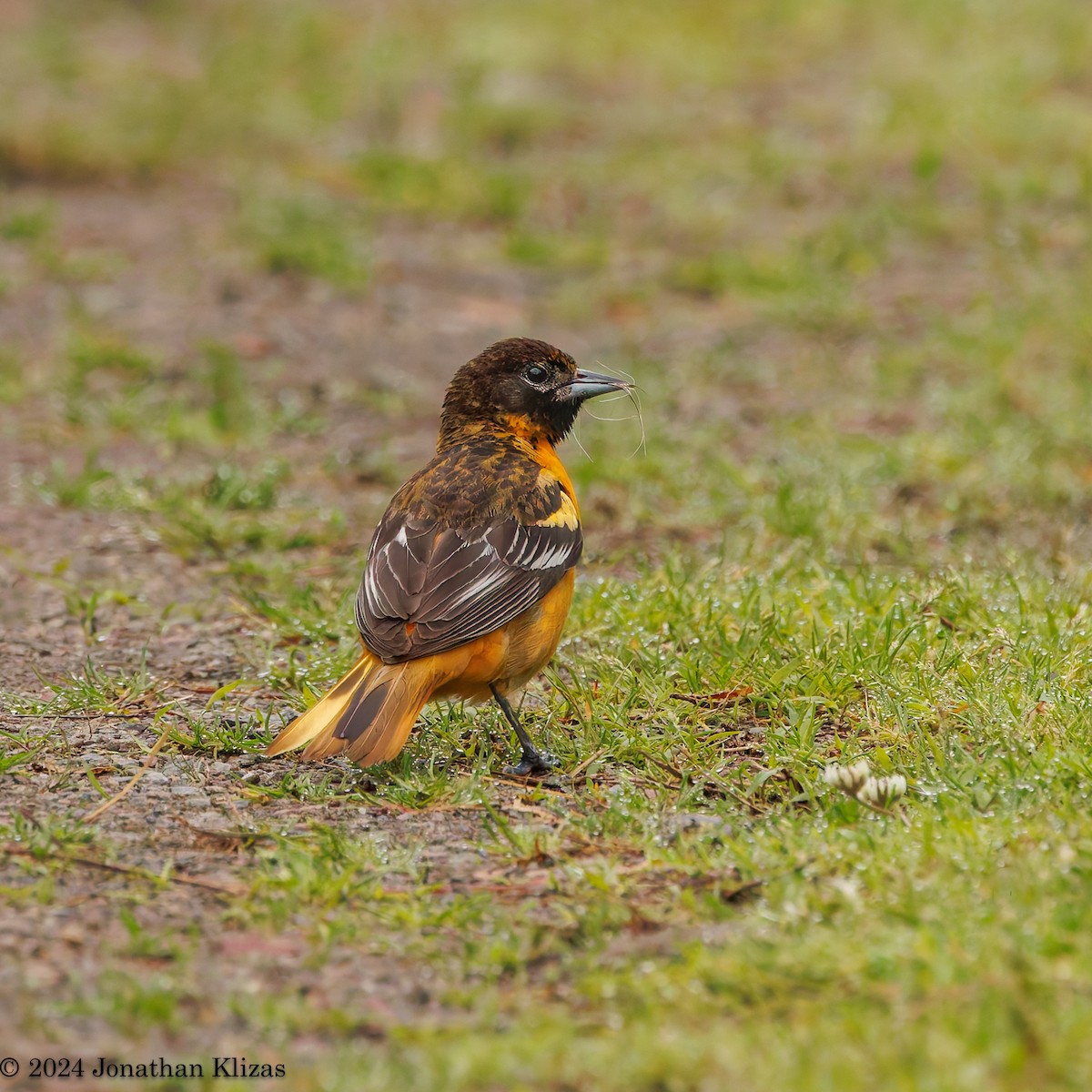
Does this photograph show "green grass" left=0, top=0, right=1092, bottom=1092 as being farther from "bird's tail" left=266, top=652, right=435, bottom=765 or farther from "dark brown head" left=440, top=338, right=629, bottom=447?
"dark brown head" left=440, top=338, right=629, bottom=447

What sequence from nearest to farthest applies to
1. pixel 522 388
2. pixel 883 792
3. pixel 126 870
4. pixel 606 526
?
1. pixel 126 870
2. pixel 883 792
3. pixel 522 388
4. pixel 606 526

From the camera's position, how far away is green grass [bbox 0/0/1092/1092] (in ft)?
12.4

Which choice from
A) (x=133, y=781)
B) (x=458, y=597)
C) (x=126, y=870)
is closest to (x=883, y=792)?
(x=458, y=597)

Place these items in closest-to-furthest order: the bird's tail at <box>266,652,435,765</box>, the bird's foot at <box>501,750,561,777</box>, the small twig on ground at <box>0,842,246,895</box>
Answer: the small twig on ground at <box>0,842,246,895</box>
the bird's tail at <box>266,652,435,765</box>
the bird's foot at <box>501,750,561,777</box>

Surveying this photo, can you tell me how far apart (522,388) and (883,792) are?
101 inches

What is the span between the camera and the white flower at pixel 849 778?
4746 millimetres

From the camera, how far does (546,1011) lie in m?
3.75

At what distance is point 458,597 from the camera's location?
5301mm

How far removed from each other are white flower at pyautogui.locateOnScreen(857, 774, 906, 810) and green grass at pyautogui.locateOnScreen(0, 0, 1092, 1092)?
63 mm

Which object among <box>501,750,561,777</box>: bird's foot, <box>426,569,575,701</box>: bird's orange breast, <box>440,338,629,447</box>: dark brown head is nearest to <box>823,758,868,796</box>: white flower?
<box>501,750,561,777</box>: bird's foot

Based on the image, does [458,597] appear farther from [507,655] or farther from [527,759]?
[527,759]

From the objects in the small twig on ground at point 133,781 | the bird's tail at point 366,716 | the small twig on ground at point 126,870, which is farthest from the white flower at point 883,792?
the small twig on ground at point 133,781

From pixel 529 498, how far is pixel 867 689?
1.38m

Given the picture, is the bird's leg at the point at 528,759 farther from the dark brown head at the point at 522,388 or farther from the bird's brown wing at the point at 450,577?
the dark brown head at the point at 522,388
